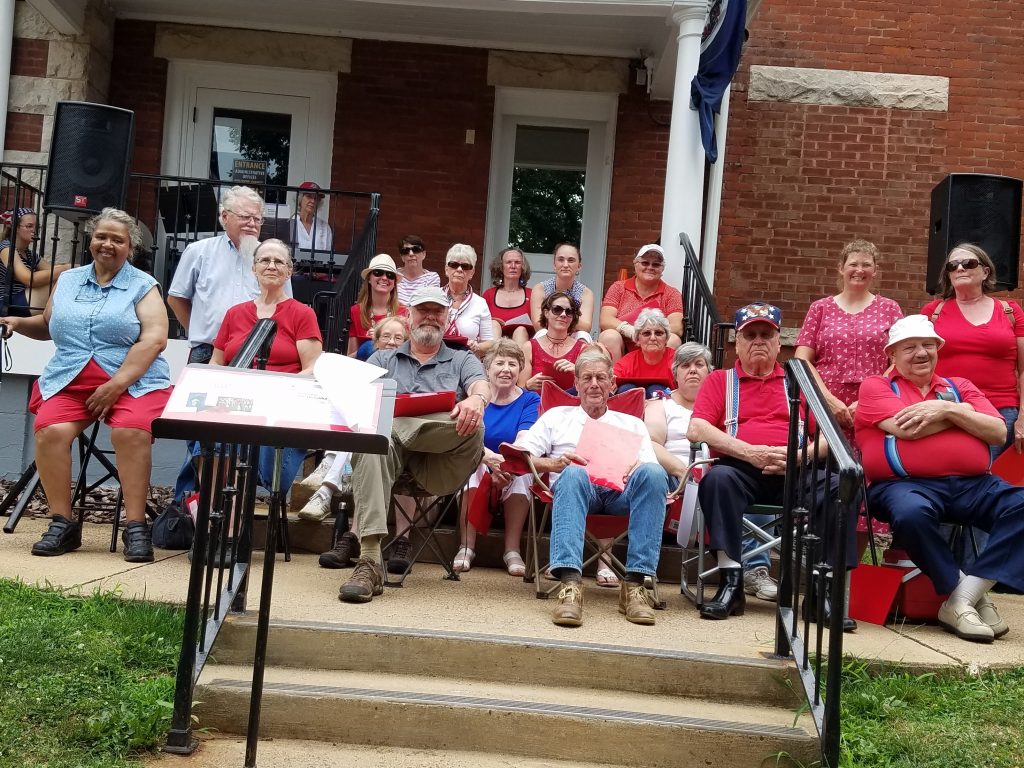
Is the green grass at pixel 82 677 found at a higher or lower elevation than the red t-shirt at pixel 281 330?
lower

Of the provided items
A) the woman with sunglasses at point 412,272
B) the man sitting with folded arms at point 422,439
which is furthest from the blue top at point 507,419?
the woman with sunglasses at point 412,272

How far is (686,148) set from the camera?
8.19 m

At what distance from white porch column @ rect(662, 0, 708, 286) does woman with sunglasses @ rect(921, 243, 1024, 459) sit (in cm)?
262

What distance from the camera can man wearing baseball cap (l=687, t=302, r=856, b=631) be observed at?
16.0 feet

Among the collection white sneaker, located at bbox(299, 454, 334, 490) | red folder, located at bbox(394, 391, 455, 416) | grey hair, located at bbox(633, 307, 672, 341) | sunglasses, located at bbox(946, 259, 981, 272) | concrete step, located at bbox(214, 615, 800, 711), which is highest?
sunglasses, located at bbox(946, 259, 981, 272)

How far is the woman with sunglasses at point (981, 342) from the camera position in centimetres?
570

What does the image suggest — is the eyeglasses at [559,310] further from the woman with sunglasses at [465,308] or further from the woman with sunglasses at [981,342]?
the woman with sunglasses at [981,342]

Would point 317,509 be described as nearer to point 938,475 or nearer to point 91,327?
point 91,327

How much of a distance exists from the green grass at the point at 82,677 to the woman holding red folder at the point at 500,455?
5.28 feet

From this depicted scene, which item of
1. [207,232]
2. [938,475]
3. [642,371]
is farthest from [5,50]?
[938,475]

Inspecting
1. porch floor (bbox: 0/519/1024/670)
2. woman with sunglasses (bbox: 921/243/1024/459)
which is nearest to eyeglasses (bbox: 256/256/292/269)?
porch floor (bbox: 0/519/1024/670)

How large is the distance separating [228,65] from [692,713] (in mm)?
8137

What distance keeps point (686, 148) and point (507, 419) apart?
3.40 m

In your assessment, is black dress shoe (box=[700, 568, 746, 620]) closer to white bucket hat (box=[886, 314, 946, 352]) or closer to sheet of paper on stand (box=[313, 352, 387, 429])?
white bucket hat (box=[886, 314, 946, 352])
